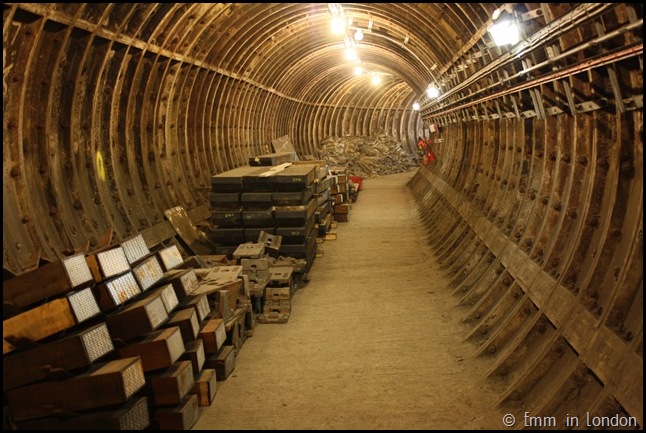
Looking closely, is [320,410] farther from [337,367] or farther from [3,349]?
[3,349]

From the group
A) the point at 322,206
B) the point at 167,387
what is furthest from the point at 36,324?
the point at 322,206

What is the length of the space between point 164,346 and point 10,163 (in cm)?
315

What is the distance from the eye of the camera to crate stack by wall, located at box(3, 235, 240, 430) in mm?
4301

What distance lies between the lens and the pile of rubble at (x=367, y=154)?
29000 mm

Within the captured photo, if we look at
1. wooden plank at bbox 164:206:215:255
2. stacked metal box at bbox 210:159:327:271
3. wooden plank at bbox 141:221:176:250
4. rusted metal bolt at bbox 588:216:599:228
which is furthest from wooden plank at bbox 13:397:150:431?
wooden plank at bbox 164:206:215:255

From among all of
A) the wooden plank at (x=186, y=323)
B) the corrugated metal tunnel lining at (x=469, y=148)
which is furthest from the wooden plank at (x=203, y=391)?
the corrugated metal tunnel lining at (x=469, y=148)

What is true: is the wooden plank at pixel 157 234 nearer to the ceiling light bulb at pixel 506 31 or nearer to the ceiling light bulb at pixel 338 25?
the ceiling light bulb at pixel 506 31

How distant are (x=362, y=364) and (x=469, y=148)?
7.64 metres

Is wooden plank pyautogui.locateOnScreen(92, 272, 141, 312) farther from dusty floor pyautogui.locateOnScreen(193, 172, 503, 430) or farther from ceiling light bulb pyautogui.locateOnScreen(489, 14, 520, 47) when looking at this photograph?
ceiling light bulb pyautogui.locateOnScreen(489, 14, 520, 47)

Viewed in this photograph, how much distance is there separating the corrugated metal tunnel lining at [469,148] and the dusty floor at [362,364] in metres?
0.43

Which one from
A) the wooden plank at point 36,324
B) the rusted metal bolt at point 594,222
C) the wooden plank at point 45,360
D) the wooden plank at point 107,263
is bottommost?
the wooden plank at point 45,360

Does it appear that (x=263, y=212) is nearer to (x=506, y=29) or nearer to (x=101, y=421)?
(x=506, y=29)

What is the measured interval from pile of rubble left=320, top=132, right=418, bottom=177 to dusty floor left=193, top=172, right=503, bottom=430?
19.1m

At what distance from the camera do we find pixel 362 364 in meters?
6.08
